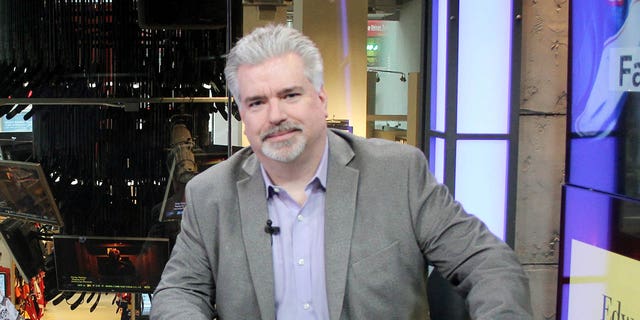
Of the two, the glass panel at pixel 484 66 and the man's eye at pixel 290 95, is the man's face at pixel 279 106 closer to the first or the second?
the man's eye at pixel 290 95

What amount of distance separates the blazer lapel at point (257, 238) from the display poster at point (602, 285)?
1.27m

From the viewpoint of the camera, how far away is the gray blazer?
62.6 inches

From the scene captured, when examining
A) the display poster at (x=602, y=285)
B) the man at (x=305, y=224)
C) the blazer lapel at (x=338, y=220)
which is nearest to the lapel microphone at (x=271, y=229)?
the man at (x=305, y=224)

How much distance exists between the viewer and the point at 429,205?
5.32ft

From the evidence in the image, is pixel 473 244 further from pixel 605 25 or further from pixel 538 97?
pixel 538 97

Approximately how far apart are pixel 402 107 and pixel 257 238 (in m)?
1.61

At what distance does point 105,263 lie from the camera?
3141mm

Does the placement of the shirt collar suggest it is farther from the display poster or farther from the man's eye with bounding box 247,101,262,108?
the display poster

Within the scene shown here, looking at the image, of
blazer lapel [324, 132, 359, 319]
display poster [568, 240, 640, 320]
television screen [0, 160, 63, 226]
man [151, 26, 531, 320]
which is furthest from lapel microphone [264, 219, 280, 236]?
television screen [0, 160, 63, 226]

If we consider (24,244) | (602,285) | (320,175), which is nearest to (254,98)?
(320,175)

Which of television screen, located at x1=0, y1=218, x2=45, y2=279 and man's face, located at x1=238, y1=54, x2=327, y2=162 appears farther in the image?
television screen, located at x1=0, y1=218, x2=45, y2=279

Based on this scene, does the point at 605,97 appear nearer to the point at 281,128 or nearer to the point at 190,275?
the point at 281,128

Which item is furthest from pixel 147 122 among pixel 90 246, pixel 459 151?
pixel 459 151

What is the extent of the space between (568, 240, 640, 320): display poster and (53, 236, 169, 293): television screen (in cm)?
178
